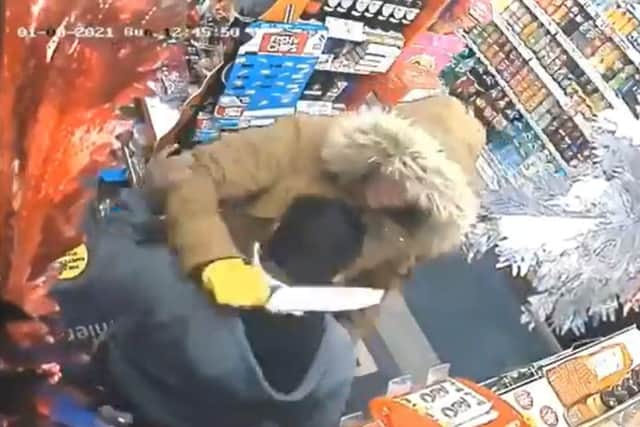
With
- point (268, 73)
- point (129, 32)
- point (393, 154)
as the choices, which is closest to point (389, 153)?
point (393, 154)

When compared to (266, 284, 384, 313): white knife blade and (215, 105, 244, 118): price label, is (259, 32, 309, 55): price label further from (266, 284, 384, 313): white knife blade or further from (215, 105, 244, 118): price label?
(266, 284, 384, 313): white knife blade

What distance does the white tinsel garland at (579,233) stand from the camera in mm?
969

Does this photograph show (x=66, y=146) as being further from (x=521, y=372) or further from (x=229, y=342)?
(x=521, y=372)

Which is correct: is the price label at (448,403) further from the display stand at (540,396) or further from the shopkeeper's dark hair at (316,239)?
the shopkeeper's dark hair at (316,239)

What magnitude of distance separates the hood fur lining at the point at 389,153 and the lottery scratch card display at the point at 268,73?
0.05 meters

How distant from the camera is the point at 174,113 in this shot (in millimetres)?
829

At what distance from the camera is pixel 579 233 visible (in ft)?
3.28

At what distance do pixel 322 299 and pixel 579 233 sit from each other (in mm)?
254

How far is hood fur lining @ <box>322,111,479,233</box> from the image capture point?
0.87 meters

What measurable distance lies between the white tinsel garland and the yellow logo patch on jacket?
1.07 ft

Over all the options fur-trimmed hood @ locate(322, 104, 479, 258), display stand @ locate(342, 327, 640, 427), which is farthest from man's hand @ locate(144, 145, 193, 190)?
display stand @ locate(342, 327, 640, 427)

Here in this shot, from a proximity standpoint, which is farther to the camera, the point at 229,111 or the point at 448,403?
the point at 448,403
